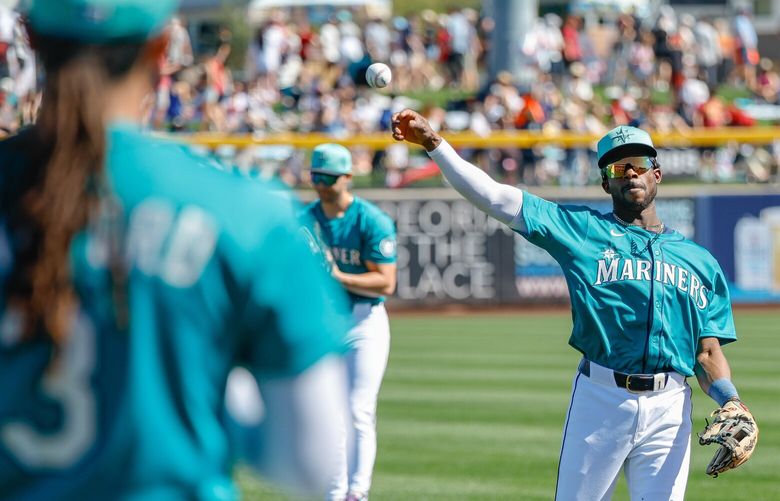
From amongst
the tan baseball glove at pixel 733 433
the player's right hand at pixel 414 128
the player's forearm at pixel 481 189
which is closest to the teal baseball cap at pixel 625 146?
the player's forearm at pixel 481 189

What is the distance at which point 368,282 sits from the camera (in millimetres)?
9242

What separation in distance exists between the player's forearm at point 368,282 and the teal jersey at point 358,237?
0.41ft

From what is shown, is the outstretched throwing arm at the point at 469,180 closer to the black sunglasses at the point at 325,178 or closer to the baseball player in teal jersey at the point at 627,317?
the baseball player in teal jersey at the point at 627,317

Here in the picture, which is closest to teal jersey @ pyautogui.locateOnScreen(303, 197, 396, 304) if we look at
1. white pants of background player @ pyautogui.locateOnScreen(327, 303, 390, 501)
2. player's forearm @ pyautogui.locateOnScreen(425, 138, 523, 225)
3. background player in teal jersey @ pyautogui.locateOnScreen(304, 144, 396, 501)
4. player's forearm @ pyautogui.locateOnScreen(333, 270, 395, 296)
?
background player in teal jersey @ pyautogui.locateOnScreen(304, 144, 396, 501)

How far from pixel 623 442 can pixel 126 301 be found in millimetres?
3876

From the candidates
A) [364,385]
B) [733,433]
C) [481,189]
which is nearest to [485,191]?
[481,189]

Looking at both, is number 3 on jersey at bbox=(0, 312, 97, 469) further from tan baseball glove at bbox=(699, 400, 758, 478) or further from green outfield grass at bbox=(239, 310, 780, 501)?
green outfield grass at bbox=(239, 310, 780, 501)

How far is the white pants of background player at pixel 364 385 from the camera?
8594 millimetres

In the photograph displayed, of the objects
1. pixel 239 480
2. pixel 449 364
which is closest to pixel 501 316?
pixel 449 364

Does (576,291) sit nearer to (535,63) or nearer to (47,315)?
(47,315)

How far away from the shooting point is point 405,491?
932 cm

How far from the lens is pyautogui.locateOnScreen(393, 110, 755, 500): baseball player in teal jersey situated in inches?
232

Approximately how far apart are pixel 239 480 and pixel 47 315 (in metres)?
7.94

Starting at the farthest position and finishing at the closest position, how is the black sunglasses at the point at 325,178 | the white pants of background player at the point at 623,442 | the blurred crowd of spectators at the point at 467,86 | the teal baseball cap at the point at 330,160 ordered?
the blurred crowd of spectators at the point at 467,86
the black sunglasses at the point at 325,178
the teal baseball cap at the point at 330,160
the white pants of background player at the point at 623,442
